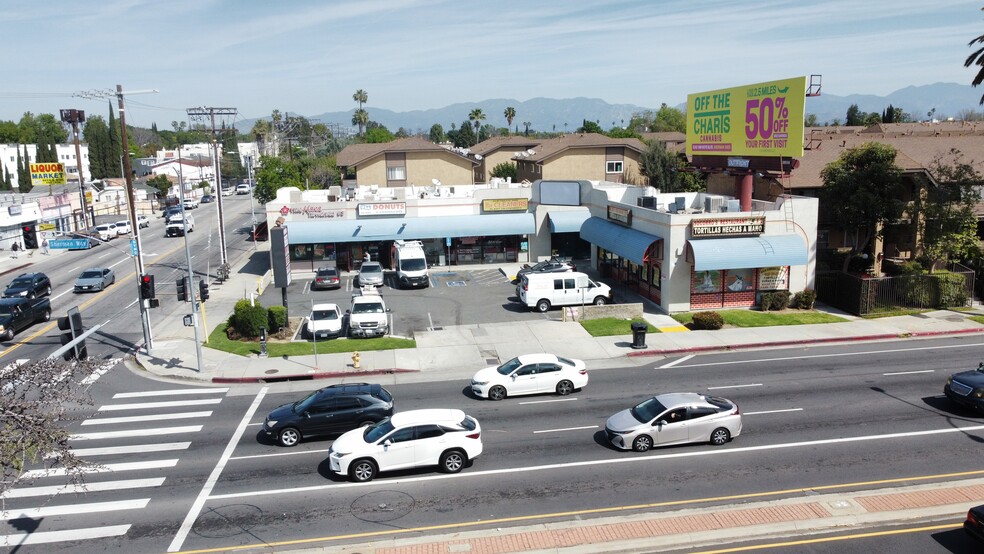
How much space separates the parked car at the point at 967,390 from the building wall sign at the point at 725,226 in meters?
14.7

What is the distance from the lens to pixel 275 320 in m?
32.5

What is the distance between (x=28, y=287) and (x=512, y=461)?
3614cm

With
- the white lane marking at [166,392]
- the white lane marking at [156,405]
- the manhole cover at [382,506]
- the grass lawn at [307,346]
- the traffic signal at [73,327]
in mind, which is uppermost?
the traffic signal at [73,327]

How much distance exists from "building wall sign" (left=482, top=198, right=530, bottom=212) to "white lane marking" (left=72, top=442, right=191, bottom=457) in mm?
32348

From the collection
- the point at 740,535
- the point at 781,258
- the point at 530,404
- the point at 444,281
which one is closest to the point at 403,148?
the point at 444,281

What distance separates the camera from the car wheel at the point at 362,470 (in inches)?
685

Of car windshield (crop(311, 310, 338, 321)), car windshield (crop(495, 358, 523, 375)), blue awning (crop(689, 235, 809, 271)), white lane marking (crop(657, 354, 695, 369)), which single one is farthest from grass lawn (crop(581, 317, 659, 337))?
car windshield (crop(311, 310, 338, 321))

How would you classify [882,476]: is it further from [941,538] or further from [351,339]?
[351,339]

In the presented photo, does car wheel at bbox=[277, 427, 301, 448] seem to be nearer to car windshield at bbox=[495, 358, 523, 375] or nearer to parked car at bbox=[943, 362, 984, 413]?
car windshield at bbox=[495, 358, 523, 375]

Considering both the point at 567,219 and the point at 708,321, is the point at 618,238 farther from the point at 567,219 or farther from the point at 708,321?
the point at 567,219

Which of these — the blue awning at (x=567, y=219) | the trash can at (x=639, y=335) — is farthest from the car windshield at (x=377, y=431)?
the blue awning at (x=567, y=219)

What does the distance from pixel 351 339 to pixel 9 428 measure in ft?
68.1

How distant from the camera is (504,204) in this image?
50.0 m

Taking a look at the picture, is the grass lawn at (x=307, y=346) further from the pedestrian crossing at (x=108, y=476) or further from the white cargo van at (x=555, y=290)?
the white cargo van at (x=555, y=290)
